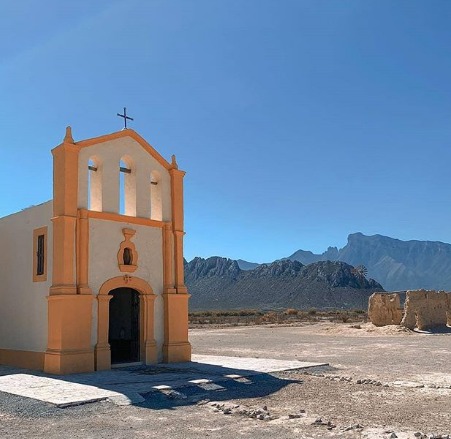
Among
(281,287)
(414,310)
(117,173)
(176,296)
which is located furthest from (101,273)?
(281,287)

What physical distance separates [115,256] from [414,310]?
72.7ft

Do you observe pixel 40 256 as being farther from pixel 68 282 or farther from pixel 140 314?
pixel 140 314

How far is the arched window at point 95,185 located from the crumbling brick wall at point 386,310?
23039 mm

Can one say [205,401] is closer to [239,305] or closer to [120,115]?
[120,115]

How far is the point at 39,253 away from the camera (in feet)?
55.1

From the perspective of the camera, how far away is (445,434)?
25.6 feet

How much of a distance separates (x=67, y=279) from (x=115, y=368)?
2972 mm

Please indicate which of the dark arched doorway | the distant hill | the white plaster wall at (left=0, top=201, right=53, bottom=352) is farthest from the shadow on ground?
the distant hill

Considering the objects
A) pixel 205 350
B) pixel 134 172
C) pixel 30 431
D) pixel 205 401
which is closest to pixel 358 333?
pixel 205 350

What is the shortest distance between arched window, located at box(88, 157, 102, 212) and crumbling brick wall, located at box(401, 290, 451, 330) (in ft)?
72.4

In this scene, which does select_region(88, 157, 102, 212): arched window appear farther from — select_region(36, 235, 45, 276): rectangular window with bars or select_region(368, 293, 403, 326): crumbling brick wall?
select_region(368, 293, 403, 326): crumbling brick wall

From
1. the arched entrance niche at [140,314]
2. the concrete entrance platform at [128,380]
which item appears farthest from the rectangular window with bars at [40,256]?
the concrete entrance platform at [128,380]

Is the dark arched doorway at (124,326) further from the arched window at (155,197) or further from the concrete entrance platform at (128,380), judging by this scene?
the arched window at (155,197)

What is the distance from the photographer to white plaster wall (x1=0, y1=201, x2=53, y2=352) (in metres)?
16.3
